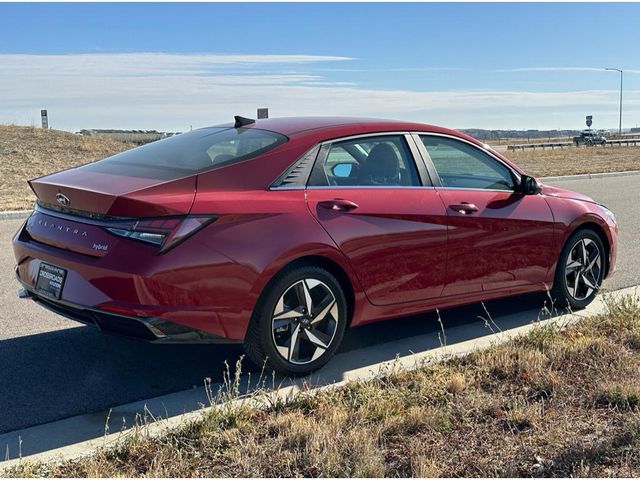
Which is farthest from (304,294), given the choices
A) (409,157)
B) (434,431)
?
(409,157)

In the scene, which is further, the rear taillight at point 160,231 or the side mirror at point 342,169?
the side mirror at point 342,169

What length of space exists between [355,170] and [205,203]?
123cm

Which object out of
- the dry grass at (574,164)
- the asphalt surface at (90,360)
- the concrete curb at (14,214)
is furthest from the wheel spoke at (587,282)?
the dry grass at (574,164)

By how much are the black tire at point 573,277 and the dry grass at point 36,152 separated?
11.9 meters

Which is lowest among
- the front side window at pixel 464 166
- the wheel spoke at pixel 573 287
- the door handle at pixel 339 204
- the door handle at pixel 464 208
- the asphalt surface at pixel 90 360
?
the asphalt surface at pixel 90 360

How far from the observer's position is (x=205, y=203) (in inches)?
159

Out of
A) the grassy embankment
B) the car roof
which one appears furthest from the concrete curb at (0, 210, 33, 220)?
the car roof

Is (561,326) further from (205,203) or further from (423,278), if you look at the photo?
(205,203)

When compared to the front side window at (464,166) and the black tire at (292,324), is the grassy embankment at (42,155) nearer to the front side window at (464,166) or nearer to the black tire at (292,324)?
the front side window at (464,166)

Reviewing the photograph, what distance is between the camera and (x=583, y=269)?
6.14m

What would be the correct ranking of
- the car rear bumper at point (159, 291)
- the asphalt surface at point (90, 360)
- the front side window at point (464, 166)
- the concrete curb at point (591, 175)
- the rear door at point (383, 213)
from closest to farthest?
the car rear bumper at point (159, 291) → the asphalt surface at point (90, 360) → the rear door at point (383, 213) → the front side window at point (464, 166) → the concrete curb at point (591, 175)

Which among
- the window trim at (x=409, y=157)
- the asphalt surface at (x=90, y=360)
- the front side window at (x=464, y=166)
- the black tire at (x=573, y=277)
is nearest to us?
the asphalt surface at (x=90, y=360)

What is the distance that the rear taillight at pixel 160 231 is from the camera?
12.7 feet

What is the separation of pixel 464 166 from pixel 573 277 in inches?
57.2
